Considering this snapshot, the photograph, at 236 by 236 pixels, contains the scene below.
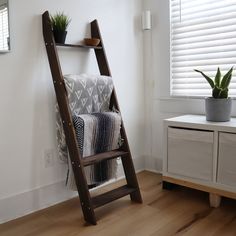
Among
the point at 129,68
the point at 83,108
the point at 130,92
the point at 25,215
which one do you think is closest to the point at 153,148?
the point at 130,92

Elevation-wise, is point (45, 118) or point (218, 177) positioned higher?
point (45, 118)

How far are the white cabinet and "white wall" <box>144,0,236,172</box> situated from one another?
245mm

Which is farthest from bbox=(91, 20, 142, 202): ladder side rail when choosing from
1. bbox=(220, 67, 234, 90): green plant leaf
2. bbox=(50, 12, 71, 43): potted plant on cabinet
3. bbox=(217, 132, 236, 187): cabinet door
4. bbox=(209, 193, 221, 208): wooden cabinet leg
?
bbox=(220, 67, 234, 90): green plant leaf

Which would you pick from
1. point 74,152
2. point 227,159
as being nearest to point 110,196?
point 74,152

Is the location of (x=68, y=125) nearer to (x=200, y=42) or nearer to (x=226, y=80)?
(x=226, y=80)

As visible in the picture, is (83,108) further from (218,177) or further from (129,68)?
(218,177)

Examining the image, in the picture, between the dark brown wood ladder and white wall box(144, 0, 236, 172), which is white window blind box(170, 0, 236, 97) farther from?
the dark brown wood ladder

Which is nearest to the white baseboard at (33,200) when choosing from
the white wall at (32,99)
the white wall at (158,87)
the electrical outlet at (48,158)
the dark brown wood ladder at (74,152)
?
the white wall at (32,99)

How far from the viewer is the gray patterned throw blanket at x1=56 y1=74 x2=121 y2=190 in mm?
1878

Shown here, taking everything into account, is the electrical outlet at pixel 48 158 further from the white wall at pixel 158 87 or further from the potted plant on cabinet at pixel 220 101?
the potted plant on cabinet at pixel 220 101

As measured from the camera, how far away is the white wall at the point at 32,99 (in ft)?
5.87

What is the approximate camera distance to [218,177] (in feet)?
6.44

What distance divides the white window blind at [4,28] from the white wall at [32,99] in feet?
0.14

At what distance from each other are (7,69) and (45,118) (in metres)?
0.42
